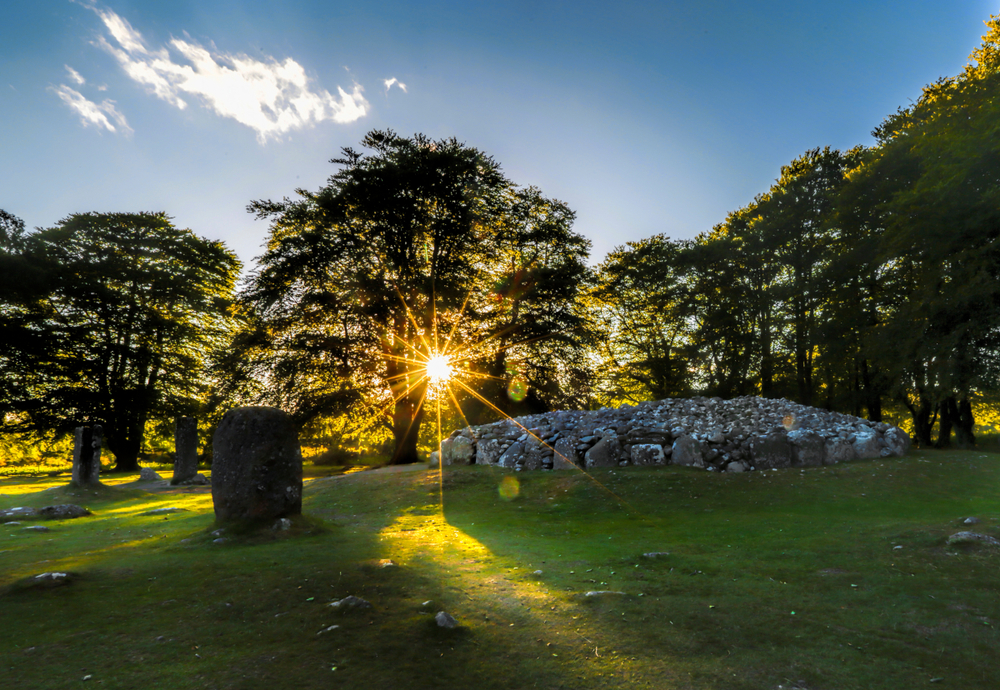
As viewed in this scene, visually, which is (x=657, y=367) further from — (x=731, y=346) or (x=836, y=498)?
(x=836, y=498)

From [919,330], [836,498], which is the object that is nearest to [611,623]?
[836,498]

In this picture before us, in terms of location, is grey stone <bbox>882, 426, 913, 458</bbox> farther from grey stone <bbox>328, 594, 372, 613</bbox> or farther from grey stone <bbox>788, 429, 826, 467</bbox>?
grey stone <bbox>328, 594, 372, 613</bbox>

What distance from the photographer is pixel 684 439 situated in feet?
51.8

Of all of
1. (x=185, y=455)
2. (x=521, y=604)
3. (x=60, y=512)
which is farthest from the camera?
(x=185, y=455)

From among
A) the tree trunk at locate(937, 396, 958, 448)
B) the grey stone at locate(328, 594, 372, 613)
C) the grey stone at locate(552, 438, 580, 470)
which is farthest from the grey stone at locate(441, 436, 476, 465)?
the tree trunk at locate(937, 396, 958, 448)

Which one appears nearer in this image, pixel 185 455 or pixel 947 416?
pixel 947 416

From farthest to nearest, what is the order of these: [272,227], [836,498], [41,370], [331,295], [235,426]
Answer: [41,370] → [272,227] → [331,295] → [836,498] → [235,426]

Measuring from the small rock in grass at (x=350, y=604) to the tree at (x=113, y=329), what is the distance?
98.6ft

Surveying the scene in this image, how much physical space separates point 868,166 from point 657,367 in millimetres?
15634

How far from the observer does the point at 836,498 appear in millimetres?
11562

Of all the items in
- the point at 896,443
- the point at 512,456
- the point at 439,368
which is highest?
the point at 439,368

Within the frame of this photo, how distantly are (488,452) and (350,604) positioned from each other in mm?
13265

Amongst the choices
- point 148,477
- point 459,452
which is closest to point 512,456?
point 459,452

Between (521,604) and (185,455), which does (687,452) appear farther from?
(185,455)
